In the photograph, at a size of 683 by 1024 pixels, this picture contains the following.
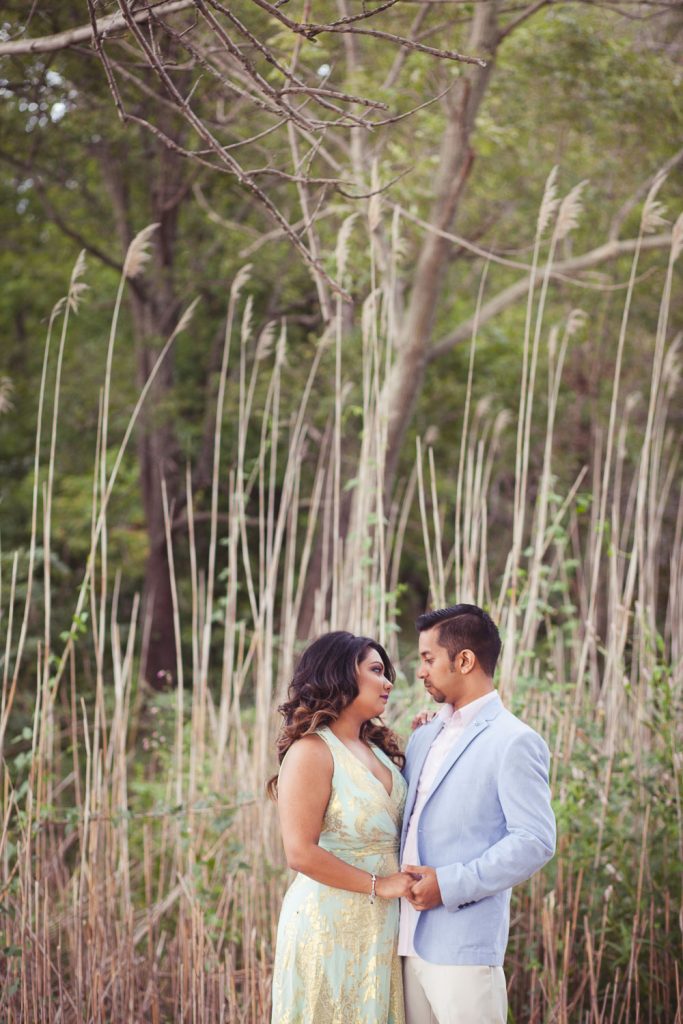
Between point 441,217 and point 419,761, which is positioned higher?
point 441,217

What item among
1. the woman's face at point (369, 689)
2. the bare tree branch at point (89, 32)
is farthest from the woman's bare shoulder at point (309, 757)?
the bare tree branch at point (89, 32)

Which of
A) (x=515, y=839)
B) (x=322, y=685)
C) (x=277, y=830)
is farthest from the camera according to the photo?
(x=277, y=830)

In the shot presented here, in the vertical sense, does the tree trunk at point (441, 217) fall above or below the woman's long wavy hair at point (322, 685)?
above

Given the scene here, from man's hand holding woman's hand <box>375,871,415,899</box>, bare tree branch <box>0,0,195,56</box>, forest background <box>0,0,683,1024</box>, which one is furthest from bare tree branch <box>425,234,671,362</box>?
man's hand holding woman's hand <box>375,871,415,899</box>

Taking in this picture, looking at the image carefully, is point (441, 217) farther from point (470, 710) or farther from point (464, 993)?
point (464, 993)

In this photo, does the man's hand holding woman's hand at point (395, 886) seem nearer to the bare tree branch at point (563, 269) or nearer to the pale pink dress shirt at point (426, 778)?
the pale pink dress shirt at point (426, 778)

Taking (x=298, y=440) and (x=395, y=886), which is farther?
(x=298, y=440)

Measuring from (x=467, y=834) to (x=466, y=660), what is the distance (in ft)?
1.12

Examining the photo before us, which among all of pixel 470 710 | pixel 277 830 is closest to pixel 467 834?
pixel 470 710

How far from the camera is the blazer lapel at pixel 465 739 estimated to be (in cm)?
209

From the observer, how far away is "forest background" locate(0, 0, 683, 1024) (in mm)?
2963

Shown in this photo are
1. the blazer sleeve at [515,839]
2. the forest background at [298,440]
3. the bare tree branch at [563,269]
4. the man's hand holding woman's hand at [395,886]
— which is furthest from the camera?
the bare tree branch at [563,269]

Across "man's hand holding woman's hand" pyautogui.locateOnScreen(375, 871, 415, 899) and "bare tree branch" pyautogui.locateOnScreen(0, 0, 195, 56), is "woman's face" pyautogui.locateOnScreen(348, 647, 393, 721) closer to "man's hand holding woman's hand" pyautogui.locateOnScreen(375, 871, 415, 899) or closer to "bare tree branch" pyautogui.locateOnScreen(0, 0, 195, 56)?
"man's hand holding woman's hand" pyautogui.locateOnScreen(375, 871, 415, 899)

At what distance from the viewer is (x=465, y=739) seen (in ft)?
6.87
